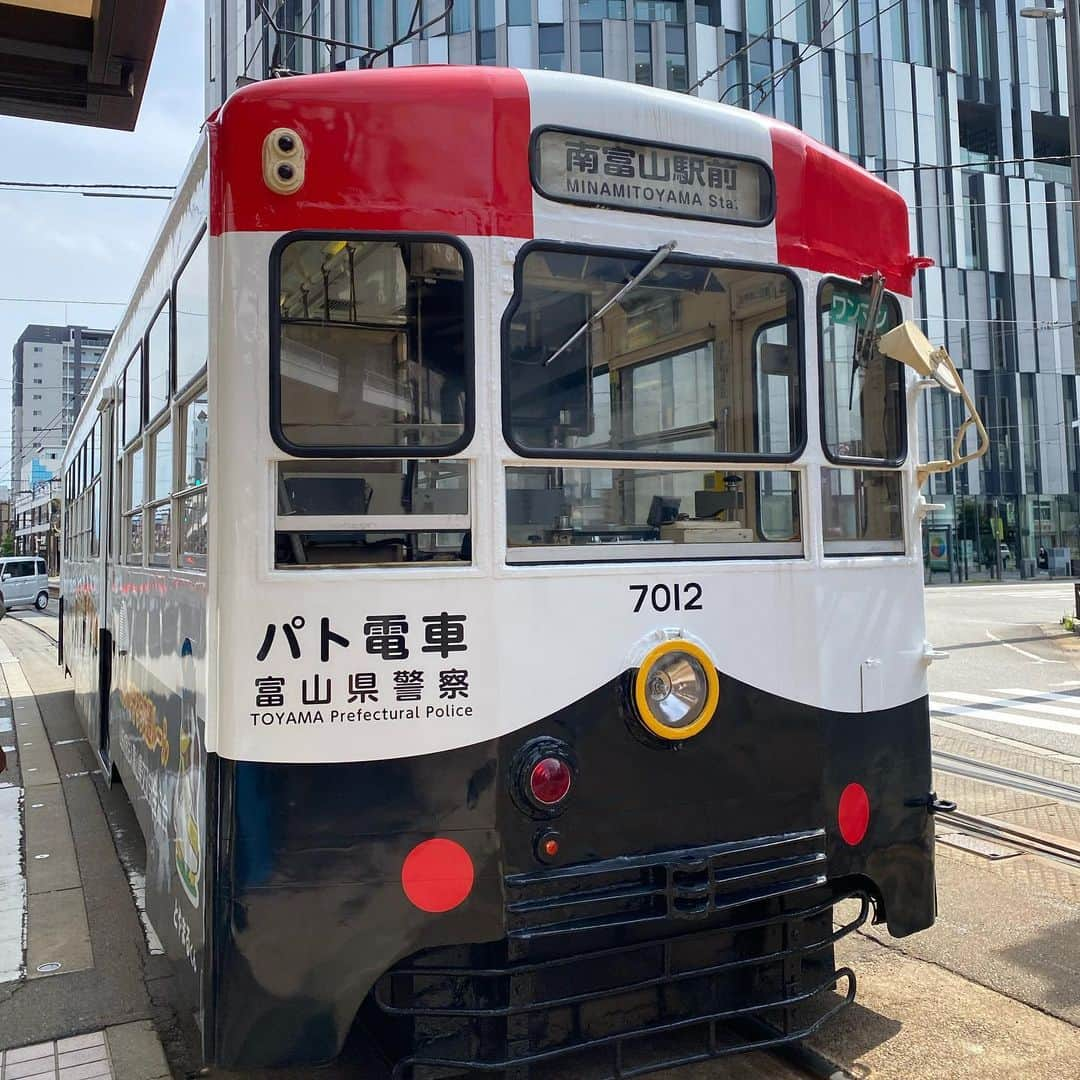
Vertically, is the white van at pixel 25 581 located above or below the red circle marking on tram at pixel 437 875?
above

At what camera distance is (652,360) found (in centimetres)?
327

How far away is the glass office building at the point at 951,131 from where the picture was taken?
3033 cm

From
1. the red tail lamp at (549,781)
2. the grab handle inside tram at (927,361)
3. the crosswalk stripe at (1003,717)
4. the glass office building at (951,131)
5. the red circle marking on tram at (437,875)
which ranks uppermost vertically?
the glass office building at (951,131)

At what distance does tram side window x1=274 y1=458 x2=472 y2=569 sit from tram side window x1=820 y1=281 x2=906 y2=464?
4.30ft

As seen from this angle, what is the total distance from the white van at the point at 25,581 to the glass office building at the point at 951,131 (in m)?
17.0

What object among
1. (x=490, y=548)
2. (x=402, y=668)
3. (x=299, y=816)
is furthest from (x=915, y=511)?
(x=299, y=816)

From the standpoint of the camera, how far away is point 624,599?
3.14m

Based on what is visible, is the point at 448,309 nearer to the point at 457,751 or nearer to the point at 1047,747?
the point at 457,751

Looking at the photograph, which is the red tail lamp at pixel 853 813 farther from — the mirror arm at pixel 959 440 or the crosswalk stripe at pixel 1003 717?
the crosswalk stripe at pixel 1003 717

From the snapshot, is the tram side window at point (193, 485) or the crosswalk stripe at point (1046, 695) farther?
the crosswalk stripe at point (1046, 695)

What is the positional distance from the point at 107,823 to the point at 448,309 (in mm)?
5574

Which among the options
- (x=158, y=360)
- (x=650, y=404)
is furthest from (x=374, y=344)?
(x=158, y=360)

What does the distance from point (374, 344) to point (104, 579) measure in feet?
15.1

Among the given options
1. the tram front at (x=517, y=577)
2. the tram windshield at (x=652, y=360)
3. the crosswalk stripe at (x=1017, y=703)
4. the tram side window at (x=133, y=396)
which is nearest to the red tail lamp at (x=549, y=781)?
the tram front at (x=517, y=577)
